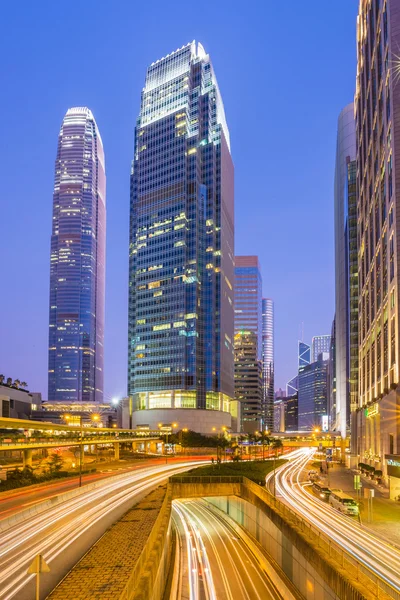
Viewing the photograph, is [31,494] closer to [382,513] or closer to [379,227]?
[382,513]

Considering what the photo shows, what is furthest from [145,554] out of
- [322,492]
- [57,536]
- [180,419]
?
[180,419]

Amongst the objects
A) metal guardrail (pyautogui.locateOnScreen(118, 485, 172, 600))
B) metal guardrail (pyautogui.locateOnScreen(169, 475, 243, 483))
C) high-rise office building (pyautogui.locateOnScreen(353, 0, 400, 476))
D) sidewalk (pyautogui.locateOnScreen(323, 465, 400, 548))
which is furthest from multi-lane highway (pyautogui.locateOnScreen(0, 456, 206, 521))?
high-rise office building (pyautogui.locateOnScreen(353, 0, 400, 476))

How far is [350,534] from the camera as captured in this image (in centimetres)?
4316

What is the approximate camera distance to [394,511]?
55688mm

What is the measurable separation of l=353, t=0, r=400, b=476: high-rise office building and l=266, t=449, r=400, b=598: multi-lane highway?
13422mm

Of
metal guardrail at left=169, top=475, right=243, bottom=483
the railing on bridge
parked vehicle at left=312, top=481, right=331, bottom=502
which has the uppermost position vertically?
the railing on bridge

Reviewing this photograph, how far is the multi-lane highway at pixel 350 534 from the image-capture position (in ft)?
109

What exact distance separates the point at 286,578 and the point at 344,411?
167737mm

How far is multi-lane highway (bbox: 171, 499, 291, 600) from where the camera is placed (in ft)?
116

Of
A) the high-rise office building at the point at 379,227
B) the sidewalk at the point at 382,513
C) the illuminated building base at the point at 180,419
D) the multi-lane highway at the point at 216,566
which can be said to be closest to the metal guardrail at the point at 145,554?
the multi-lane highway at the point at 216,566

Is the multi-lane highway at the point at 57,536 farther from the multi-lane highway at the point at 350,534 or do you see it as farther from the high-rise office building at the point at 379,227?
Result: the high-rise office building at the point at 379,227

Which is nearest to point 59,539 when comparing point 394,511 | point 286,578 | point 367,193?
point 286,578

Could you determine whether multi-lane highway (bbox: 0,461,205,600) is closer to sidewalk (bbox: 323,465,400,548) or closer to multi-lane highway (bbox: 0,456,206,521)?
multi-lane highway (bbox: 0,456,206,521)

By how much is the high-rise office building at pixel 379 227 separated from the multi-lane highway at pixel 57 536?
34.7 m
